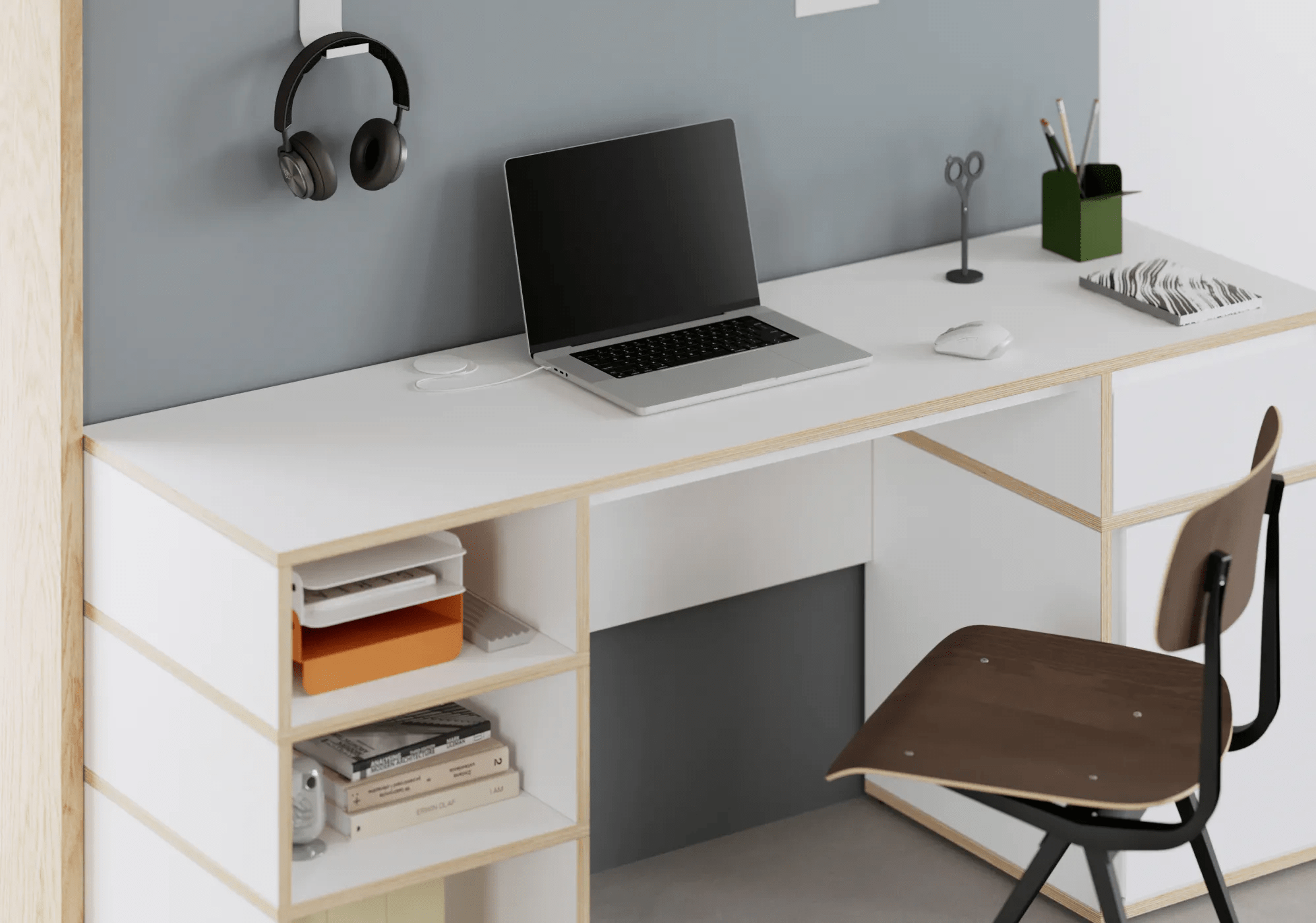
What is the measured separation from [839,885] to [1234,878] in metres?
0.60

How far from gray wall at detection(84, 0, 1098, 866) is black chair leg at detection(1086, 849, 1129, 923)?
0.91 meters

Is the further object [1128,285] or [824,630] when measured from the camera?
[824,630]

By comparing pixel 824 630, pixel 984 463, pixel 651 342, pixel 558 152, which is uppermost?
pixel 558 152

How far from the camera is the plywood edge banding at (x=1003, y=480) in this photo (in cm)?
273

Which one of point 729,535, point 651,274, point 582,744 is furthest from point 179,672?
point 729,535

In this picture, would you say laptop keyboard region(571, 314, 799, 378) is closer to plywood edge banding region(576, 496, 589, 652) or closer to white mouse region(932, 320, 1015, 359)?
white mouse region(932, 320, 1015, 359)

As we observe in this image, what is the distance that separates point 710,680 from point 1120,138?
3.92 feet

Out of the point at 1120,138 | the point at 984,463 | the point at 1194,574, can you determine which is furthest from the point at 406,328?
the point at 1120,138

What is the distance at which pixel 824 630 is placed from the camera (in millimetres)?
3232

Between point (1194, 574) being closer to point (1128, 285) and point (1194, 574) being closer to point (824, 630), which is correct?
point (1128, 285)

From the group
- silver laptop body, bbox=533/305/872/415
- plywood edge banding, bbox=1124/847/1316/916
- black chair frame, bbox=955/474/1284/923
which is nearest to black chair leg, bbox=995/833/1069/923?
black chair frame, bbox=955/474/1284/923

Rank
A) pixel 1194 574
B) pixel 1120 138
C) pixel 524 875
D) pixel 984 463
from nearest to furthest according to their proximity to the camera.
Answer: pixel 1194 574
pixel 524 875
pixel 984 463
pixel 1120 138

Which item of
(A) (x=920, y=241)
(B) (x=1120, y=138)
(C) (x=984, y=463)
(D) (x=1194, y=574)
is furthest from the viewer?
(B) (x=1120, y=138)

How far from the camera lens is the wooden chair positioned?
86.0 inches
